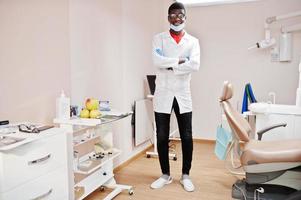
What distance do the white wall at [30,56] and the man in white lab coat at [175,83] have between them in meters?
0.89

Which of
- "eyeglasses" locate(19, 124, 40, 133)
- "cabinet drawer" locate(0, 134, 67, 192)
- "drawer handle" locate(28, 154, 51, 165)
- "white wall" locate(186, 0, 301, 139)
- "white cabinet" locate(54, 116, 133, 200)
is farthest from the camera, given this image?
"white wall" locate(186, 0, 301, 139)

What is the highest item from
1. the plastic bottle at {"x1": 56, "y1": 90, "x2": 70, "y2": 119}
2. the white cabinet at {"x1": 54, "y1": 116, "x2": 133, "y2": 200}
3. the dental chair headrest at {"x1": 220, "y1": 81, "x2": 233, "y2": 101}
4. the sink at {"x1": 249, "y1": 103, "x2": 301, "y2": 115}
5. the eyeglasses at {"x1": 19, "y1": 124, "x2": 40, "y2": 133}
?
the dental chair headrest at {"x1": 220, "y1": 81, "x2": 233, "y2": 101}

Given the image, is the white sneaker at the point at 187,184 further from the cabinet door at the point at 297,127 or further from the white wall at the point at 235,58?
the white wall at the point at 235,58

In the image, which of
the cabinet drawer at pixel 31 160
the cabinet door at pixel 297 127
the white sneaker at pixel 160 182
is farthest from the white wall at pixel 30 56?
the cabinet door at pixel 297 127

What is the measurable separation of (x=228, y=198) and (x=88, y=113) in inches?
54.2

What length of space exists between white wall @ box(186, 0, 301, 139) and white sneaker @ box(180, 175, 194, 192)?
1637 mm

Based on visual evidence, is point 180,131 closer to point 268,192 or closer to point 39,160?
point 268,192

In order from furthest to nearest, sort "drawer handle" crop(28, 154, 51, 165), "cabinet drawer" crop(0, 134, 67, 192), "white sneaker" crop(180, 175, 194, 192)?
"white sneaker" crop(180, 175, 194, 192) < "drawer handle" crop(28, 154, 51, 165) < "cabinet drawer" crop(0, 134, 67, 192)

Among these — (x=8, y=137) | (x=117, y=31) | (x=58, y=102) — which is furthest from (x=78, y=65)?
(x=8, y=137)

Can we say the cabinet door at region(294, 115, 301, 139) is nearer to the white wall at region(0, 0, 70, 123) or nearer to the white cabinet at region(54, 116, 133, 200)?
the white cabinet at region(54, 116, 133, 200)

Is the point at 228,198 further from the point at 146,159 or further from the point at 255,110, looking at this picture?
the point at 146,159

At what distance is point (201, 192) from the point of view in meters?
2.62

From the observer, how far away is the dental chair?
205 cm

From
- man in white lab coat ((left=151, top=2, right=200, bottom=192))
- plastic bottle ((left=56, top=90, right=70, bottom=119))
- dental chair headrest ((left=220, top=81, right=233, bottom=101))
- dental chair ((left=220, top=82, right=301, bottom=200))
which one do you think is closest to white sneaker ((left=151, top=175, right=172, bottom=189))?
man in white lab coat ((left=151, top=2, right=200, bottom=192))
